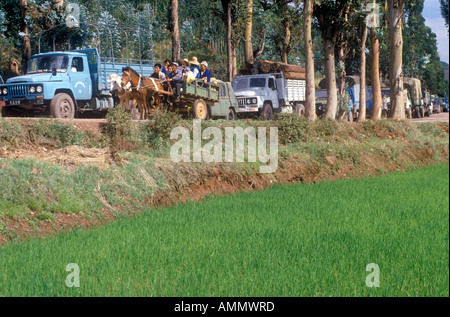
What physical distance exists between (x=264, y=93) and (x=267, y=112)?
36.6 inches

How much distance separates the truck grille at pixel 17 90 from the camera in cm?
1786

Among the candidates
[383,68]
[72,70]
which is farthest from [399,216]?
[383,68]

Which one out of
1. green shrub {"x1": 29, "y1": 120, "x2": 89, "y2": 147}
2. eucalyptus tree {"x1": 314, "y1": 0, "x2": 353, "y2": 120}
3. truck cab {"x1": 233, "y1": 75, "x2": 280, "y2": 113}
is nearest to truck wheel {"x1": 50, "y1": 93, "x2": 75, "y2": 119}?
green shrub {"x1": 29, "y1": 120, "x2": 89, "y2": 147}

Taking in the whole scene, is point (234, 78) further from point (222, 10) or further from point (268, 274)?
point (268, 274)

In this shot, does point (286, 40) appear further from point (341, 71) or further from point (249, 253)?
point (249, 253)

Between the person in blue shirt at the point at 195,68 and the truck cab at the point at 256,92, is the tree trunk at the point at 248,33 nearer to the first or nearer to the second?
the truck cab at the point at 256,92

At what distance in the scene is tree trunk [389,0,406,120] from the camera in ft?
83.9

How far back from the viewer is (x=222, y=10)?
28.8m

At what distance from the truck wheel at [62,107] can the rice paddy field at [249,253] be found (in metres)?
7.82

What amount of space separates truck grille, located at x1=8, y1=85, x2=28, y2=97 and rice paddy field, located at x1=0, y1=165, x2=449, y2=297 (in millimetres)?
8734

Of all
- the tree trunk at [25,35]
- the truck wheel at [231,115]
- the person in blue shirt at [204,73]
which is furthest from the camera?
the truck wheel at [231,115]

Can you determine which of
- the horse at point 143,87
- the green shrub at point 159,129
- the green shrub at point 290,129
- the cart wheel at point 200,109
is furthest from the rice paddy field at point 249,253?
the cart wheel at point 200,109

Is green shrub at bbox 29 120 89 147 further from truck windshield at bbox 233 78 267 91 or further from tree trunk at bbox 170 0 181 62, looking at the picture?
truck windshield at bbox 233 78 267 91
